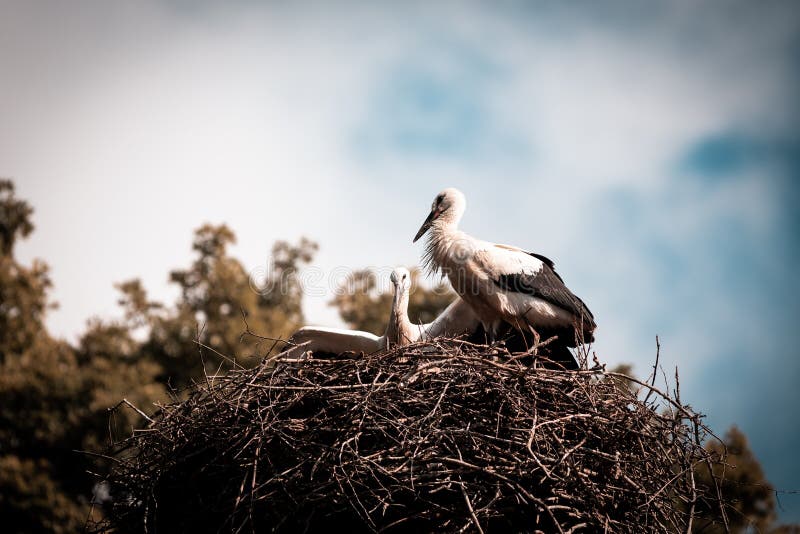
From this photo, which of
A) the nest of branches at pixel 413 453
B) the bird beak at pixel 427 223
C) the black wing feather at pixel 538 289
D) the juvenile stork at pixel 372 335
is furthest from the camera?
the bird beak at pixel 427 223

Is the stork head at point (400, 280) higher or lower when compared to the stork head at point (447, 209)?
lower

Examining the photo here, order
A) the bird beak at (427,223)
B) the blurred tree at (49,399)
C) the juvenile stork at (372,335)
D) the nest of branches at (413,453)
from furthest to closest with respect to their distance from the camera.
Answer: the blurred tree at (49,399)
the bird beak at (427,223)
the juvenile stork at (372,335)
the nest of branches at (413,453)

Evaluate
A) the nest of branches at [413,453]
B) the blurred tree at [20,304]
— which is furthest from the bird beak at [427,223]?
the blurred tree at [20,304]

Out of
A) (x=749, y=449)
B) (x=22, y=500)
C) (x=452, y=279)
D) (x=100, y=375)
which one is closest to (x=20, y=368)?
(x=100, y=375)

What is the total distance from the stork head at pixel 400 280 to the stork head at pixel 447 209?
0.33 metres

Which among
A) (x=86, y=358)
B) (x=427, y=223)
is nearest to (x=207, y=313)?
(x=86, y=358)

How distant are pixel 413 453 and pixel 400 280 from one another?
2093 mm

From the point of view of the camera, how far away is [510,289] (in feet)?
17.1

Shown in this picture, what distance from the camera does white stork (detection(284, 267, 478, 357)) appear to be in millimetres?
5410

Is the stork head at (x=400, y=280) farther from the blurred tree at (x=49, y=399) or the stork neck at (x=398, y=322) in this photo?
the blurred tree at (x=49, y=399)

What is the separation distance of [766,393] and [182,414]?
6583 inches

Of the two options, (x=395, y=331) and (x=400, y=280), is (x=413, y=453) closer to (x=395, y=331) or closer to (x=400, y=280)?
(x=395, y=331)

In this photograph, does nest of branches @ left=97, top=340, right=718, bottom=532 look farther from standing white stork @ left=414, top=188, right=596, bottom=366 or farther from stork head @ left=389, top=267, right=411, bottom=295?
stork head @ left=389, top=267, right=411, bottom=295

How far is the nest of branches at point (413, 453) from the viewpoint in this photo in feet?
11.4
